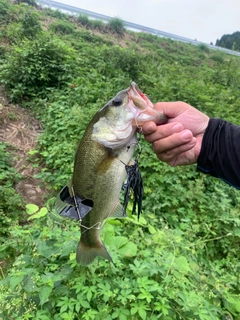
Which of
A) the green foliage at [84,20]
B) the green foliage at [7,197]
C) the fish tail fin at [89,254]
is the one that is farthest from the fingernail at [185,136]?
the green foliage at [84,20]

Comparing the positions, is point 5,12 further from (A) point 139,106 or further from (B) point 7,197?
(A) point 139,106

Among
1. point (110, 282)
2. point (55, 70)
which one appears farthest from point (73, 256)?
point (55, 70)

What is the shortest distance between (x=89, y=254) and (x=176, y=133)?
810 mm

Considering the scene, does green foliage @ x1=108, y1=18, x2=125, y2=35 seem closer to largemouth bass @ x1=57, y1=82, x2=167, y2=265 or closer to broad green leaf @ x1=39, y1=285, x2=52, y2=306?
largemouth bass @ x1=57, y1=82, x2=167, y2=265

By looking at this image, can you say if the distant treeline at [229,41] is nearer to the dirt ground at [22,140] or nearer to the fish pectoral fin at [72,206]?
the dirt ground at [22,140]

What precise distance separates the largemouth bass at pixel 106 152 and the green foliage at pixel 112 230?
71cm

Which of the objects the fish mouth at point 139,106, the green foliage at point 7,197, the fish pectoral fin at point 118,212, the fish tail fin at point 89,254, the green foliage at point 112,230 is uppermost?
the fish mouth at point 139,106

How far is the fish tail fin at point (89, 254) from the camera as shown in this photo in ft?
5.17

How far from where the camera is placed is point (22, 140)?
5.33 meters

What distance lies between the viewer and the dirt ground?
420 centimetres

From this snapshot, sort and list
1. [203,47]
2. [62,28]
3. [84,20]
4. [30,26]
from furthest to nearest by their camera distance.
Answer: [203,47]
[84,20]
[62,28]
[30,26]

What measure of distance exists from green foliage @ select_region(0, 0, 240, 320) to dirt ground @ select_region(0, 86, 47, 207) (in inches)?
8.3

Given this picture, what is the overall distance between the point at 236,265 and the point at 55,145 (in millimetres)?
3304

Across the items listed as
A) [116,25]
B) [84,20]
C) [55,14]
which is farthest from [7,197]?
[116,25]
